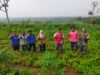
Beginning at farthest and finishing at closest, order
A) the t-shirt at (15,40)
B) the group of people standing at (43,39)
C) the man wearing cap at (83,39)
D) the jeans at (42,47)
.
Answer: the jeans at (42,47)
the t-shirt at (15,40)
the group of people standing at (43,39)
the man wearing cap at (83,39)

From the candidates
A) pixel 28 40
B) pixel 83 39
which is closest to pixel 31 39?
pixel 28 40

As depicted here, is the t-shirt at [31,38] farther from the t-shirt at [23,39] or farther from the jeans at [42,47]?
the jeans at [42,47]

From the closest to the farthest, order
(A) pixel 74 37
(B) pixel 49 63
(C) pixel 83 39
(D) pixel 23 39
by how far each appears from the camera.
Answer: (B) pixel 49 63, (C) pixel 83 39, (A) pixel 74 37, (D) pixel 23 39

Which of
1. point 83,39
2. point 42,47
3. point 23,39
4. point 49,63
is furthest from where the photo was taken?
point 42,47

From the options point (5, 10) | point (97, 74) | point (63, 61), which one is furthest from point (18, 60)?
point (5, 10)

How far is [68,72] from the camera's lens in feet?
32.8

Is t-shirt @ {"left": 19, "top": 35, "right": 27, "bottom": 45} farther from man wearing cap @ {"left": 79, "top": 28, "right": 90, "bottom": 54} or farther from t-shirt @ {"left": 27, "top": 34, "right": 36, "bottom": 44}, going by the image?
man wearing cap @ {"left": 79, "top": 28, "right": 90, "bottom": 54}

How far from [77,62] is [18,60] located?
9.00 ft

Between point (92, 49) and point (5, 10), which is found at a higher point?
point (5, 10)

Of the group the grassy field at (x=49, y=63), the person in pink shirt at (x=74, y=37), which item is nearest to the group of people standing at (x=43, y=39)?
the person in pink shirt at (x=74, y=37)

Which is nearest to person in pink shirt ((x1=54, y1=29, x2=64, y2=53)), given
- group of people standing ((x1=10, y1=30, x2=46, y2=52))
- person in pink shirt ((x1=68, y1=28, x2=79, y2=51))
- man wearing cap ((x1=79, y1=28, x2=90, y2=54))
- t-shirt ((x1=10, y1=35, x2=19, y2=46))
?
person in pink shirt ((x1=68, y1=28, x2=79, y2=51))

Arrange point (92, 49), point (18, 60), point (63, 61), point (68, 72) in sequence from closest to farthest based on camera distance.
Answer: point (68, 72) < point (63, 61) < point (18, 60) < point (92, 49)

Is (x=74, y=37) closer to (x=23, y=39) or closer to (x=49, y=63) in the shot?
(x=23, y=39)

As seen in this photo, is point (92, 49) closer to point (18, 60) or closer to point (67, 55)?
point (67, 55)
